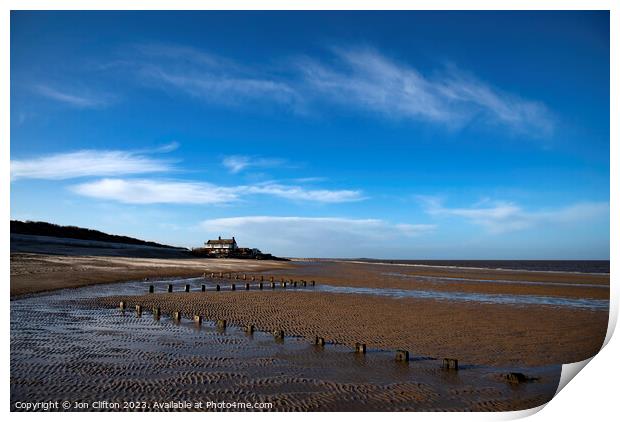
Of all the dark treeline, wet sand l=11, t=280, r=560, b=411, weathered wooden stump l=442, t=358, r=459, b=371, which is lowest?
wet sand l=11, t=280, r=560, b=411

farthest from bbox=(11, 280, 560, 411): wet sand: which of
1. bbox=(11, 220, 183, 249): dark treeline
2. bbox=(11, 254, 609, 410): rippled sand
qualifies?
bbox=(11, 220, 183, 249): dark treeline

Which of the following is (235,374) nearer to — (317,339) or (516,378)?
(317,339)

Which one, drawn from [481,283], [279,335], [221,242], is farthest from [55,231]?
[279,335]

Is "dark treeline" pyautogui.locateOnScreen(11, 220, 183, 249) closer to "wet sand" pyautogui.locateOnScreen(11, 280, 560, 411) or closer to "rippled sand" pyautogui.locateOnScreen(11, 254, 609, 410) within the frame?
"rippled sand" pyautogui.locateOnScreen(11, 254, 609, 410)

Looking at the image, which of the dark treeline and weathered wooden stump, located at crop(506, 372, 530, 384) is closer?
weathered wooden stump, located at crop(506, 372, 530, 384)

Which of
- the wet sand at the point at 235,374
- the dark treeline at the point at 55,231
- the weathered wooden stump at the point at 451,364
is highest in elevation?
the dark treeline at the point at 55,231

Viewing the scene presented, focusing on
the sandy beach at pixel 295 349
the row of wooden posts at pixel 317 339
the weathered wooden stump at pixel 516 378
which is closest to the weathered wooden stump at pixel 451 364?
the row of wooden posts at pixel 317 339

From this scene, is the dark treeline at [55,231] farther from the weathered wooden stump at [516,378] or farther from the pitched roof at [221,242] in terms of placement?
the weathered wooden stump at [516,378]

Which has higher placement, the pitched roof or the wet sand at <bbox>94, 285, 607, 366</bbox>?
the pitched roof

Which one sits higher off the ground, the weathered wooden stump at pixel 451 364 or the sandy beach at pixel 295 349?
the weathered wooden stump at pixel 451 364
